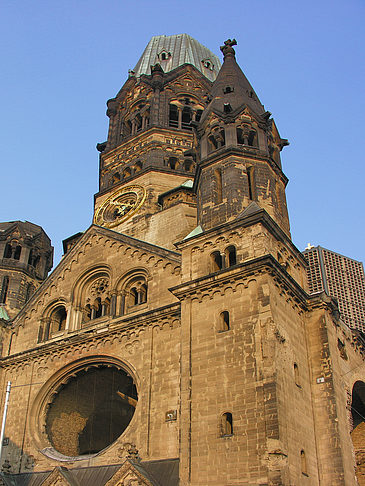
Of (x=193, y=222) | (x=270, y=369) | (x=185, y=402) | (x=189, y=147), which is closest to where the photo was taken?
(x=270, y=369)

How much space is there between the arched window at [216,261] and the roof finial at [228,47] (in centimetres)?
1568

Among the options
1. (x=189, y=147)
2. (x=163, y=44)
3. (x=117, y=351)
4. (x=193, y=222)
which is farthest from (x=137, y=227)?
(x=163, y=44)

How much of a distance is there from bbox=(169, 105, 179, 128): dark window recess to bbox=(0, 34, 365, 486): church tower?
579cm

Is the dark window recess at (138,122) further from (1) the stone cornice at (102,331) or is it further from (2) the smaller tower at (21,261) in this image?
(1) the stone cornice at (102,331)

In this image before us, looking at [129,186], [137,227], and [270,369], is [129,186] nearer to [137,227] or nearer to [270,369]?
[137,227]

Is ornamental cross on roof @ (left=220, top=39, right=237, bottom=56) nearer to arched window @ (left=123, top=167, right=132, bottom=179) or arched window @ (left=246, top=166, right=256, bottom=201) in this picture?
arched window @ (left=123, top=167, right=132, bottom=179)

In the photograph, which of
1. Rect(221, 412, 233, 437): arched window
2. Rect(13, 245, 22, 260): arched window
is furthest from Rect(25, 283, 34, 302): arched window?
Rect(221, 412, 233, 437): arched window

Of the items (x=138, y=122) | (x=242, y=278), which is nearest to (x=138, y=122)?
(x=138, y=122)

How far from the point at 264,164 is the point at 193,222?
6.76m

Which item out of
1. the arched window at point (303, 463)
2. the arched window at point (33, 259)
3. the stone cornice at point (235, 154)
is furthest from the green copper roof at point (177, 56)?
the arched window at point (303, 463)

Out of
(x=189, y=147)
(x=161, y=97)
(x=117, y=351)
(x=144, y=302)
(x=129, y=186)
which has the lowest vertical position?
(x=117, y=351)

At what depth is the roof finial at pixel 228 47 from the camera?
3488cm

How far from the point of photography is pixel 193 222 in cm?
3356

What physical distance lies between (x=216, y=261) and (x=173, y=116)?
20316mm
